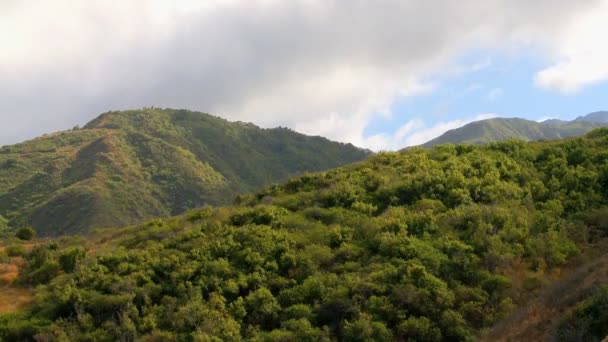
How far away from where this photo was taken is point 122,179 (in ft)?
292

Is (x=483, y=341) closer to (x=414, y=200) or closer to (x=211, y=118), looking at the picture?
(x=414, y=200)

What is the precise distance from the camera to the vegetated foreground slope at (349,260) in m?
18.1

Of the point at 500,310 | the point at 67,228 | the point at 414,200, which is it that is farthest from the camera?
the point at 67,228

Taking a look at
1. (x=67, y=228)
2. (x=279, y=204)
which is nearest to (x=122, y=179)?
(x=67, y=228)

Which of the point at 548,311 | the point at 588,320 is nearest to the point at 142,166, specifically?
the point at 548,311

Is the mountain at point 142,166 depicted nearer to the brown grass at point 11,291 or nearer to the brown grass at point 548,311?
the brown grass at point 11,291

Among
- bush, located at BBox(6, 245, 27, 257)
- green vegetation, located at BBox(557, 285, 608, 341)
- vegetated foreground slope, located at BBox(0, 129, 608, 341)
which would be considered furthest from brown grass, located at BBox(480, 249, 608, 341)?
bush, located at BBox(6, 245, 27, 257)

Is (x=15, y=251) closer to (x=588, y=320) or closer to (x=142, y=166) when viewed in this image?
(x=588, y=320)

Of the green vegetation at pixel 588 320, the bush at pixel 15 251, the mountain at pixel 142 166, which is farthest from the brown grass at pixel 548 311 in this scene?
the mountain at pixel 142 166

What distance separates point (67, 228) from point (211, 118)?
77.8m

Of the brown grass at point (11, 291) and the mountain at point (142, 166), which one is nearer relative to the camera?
the brown grass at point (11, 291)

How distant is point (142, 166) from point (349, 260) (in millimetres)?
83900

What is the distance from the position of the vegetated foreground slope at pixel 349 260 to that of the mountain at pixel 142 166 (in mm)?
48755

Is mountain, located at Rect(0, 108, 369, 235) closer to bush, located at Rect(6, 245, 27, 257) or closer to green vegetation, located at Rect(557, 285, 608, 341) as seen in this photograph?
bush, located at Rect(6, 245, 27, 257)
